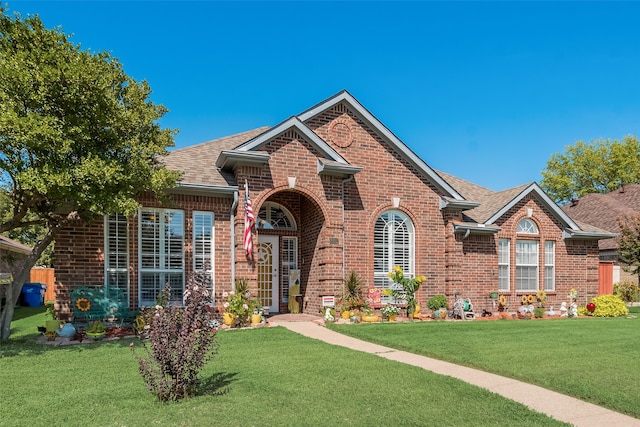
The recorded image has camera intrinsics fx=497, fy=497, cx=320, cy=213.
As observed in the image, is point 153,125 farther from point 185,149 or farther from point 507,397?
point 507,397

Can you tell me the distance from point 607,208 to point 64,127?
33580 millimetres

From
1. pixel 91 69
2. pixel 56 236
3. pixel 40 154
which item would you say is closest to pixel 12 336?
pixel 56 236

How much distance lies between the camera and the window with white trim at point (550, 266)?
61.4ft

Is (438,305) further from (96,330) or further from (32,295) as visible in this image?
(32,295)

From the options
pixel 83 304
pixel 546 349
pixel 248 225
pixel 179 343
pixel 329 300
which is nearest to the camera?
pixel 179 343

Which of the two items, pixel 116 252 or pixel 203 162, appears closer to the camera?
pixel 116 252

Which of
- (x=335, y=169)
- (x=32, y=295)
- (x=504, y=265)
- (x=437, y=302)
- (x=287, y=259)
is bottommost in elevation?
(x=32, y=295)

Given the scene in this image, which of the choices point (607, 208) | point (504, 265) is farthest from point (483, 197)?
point (607, 208)

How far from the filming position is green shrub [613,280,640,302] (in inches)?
987

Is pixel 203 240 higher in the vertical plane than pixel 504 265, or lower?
higher

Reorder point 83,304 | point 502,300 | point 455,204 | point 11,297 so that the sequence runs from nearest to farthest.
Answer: point 11,297
point 83,304
point 455,204
point 502,300

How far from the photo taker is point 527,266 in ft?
60.4

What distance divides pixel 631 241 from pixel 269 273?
17501 mm

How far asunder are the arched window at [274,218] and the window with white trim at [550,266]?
9.82 m
